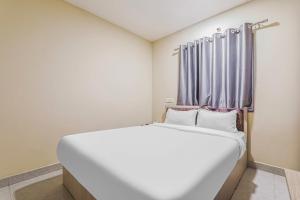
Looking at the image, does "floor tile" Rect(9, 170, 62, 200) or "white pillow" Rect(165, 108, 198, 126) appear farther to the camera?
"white pillow" Rect(165, 108, 198, 126)

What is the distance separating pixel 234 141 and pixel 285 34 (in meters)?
1.58

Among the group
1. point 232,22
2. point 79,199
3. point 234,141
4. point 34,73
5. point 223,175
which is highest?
point 232,22

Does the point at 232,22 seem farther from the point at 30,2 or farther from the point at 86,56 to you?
the point at 30,2

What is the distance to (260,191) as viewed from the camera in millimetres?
1713

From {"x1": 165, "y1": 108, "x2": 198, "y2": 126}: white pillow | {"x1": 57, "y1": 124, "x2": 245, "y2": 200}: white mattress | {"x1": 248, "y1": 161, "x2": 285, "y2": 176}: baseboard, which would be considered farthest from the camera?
{"x1": 165, "y1": 108, "x2": 198, "y2": 126}: white pillow

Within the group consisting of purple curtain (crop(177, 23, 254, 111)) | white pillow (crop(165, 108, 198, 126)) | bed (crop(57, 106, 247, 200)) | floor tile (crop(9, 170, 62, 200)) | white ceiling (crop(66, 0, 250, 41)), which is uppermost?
white ceiling (crop(66, 0, 250, 41))

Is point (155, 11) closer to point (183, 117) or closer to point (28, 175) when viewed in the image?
point (183, 117)

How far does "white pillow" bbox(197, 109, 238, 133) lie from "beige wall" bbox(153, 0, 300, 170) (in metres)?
0.36

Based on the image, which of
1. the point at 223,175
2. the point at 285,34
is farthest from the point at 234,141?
the point at 285,34

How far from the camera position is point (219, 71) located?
2578 millimetres

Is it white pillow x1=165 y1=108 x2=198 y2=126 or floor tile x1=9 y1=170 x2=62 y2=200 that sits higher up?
white pillow x1=165 y1=108 x2=198 y2=126

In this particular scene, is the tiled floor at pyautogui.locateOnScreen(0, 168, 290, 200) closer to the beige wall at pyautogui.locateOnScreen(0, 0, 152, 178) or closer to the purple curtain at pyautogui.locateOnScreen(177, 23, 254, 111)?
the beige wall at pyautogui.locateOnScreen(0, 0, 152, 178)

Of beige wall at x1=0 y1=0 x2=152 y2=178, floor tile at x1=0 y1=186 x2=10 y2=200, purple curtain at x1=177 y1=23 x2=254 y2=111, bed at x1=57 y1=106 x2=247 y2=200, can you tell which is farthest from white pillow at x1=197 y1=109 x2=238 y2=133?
floor tile at x1=0 y1=186 x2=10 y2=200

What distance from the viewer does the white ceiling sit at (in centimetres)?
233
